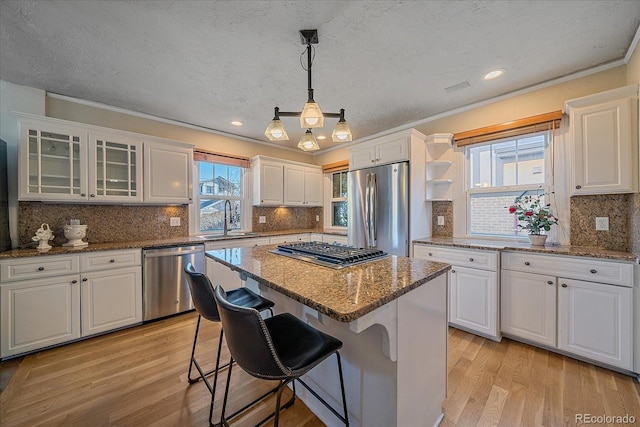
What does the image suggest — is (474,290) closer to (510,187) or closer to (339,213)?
(510,187)

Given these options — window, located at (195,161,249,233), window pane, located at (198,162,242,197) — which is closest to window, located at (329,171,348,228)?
window, located at (195,161,249,233)

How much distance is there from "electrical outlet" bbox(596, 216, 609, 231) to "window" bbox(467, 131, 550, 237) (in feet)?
1.67

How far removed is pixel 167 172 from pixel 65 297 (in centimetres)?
156

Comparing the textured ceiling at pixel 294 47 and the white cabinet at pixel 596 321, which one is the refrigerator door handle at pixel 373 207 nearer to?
the textured ceiling at pixel 294 47

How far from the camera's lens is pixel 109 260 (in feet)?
8.02

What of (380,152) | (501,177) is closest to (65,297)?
(380,152)

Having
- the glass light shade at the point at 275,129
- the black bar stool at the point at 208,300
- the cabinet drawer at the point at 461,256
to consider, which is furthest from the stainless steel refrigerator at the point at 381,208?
the black bar stool at the point at 208,300

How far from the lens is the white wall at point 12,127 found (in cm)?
232

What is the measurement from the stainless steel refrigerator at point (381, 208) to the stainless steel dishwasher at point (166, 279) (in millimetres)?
2108

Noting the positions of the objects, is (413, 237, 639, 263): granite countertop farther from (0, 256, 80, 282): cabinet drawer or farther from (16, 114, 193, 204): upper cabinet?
(0, 256, 80, 282): cabinet drawer

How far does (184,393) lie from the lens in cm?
171

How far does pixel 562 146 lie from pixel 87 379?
4610mm

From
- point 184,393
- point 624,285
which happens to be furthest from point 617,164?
point 184,393

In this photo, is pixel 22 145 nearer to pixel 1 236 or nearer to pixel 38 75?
pixel 38 75
